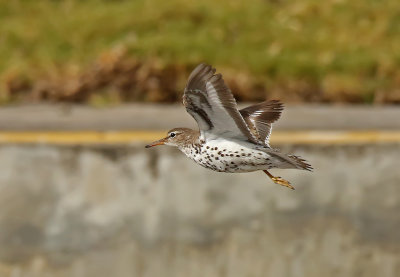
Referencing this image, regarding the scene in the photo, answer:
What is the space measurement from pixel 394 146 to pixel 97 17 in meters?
3.98

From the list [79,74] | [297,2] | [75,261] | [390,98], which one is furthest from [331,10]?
[75,261]

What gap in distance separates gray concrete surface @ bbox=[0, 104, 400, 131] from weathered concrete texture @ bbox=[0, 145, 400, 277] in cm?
25

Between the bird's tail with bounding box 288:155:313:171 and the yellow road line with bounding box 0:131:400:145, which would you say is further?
the yellow road line with bounding box 0:131:400:145

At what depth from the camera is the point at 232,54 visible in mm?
10828

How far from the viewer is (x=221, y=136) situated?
509 cm

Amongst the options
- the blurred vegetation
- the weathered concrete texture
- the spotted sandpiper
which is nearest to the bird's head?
the spotted sandpiper

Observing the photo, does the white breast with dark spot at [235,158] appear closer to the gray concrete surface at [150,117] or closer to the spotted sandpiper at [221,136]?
the spotted sandpiper at [221,136]

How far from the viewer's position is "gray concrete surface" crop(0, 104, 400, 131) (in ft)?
33.2

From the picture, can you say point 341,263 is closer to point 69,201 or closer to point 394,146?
point 394,146

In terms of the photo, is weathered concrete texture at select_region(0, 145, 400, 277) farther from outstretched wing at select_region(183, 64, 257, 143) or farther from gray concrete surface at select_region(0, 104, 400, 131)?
Answer: outstretched wing at select_region(183, 64, 257, 143)

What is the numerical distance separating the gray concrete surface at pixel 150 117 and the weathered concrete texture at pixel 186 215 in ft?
0.83

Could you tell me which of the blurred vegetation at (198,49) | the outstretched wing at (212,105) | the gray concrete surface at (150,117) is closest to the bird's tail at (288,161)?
the outstretched wing at (212,105)

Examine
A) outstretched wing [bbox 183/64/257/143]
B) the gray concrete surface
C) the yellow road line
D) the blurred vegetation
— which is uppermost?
outstretched wing [bbox 183/64/257/143]

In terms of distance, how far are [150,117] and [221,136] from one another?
5.22 m
